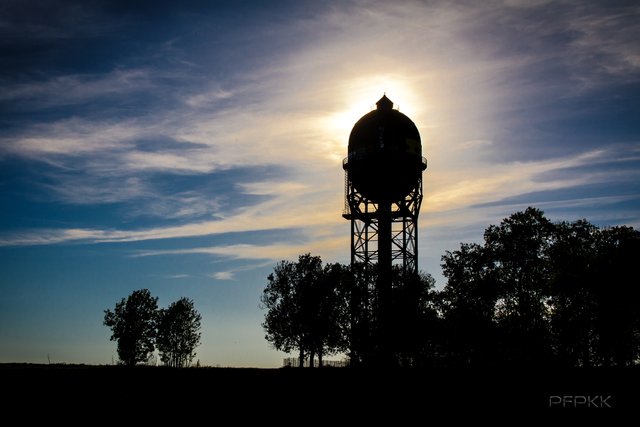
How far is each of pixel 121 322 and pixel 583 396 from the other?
175 ft

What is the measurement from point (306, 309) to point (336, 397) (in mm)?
32663

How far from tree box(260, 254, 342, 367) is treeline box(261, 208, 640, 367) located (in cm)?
398

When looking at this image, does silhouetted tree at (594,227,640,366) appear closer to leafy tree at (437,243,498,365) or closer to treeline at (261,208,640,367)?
treeline at (261,208,640,367)

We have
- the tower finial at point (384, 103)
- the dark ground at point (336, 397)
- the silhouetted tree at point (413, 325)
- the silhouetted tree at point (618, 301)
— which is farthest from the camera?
the tower finial at point (384, 103)

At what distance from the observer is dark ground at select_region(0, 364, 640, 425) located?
15.4 metres

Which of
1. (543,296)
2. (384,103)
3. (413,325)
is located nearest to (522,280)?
(543,296)

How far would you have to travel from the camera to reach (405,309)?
4253 cm

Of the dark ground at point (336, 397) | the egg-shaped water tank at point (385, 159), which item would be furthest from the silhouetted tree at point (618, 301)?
the dark ground at point (336, 397)

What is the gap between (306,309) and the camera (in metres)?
49.3

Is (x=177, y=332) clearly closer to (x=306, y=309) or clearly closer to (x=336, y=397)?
(x=306, y=309)

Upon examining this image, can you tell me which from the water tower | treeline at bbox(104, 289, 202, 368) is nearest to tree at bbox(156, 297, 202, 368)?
treeline at bbox(104, 289, 202, 368)

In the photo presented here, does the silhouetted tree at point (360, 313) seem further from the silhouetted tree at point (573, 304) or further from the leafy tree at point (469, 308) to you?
the silhouetted tree at point (573, 304)

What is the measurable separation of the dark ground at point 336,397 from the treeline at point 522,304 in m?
15.5

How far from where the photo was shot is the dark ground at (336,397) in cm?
1535
